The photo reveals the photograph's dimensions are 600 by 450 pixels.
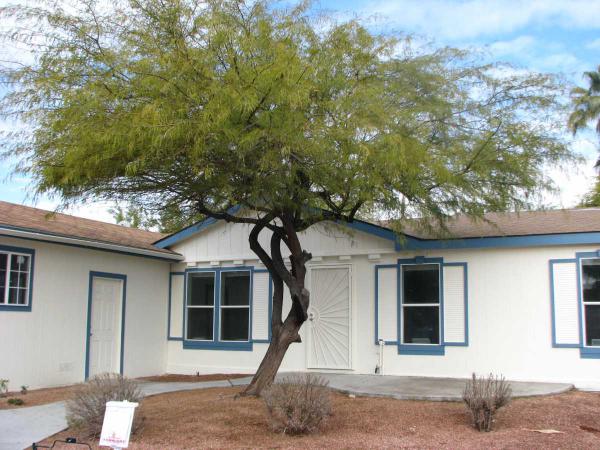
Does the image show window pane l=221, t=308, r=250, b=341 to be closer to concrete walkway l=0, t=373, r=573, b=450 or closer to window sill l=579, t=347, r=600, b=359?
concrete walkway l=0, t=373, r=573, b=450

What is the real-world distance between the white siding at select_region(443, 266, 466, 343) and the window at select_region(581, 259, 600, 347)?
89.8 inches

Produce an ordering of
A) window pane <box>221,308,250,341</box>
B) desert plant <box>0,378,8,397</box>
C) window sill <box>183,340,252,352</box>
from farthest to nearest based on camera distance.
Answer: window pane <box>221,308,250,341</box> → window sill <box>183,340,252,352</box> → desert plant <box>0,378,8,397</box>

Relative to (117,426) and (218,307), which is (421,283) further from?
(117,426)

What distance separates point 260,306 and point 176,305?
2.46 meters

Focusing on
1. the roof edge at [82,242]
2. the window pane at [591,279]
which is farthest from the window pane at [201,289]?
the window pane at [591,279]

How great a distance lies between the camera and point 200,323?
16.5 meters

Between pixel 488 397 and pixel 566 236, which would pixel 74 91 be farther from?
pixel 566 236

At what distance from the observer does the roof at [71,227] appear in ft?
41.7

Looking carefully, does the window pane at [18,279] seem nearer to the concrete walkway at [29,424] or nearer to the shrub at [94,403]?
the concrete walkway at [29,424]

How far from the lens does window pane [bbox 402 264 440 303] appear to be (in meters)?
14.0

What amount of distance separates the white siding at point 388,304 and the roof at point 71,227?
545cm

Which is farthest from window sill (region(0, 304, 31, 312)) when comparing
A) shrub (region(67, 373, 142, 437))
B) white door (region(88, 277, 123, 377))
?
shrub (region(67, 373, 142, 437))

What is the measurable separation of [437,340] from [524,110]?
206 inches

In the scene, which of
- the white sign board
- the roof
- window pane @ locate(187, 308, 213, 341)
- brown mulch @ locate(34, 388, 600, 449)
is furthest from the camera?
window pane @ locate(187, 308, 213, 341)
